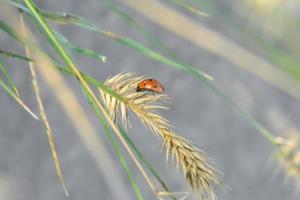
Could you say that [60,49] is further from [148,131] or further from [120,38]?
[148,131]

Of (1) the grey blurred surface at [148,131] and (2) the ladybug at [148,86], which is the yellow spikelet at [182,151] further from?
(1) the grey blurred surface at [148,131]

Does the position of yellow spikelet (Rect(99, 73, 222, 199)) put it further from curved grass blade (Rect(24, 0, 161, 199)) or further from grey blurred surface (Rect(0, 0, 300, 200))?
grey blurred surface (Rect(0, 0, 300, 200))

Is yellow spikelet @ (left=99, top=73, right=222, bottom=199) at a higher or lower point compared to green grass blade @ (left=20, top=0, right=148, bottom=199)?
lower

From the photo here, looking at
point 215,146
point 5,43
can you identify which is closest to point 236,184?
point 215,146

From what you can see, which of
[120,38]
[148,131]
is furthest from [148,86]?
[148,131]

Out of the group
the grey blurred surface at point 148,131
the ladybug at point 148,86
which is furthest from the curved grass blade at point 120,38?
the grey blurred surface at point 148,131

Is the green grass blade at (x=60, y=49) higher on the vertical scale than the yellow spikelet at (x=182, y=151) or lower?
higher

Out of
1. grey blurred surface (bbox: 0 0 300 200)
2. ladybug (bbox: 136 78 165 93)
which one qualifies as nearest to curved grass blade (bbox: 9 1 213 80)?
ladybug (bbox: 136 78 165 93)

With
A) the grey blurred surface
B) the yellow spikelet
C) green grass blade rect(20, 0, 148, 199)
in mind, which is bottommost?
the yellow spikelet

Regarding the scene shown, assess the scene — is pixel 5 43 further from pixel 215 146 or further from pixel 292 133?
pixel 292 133
